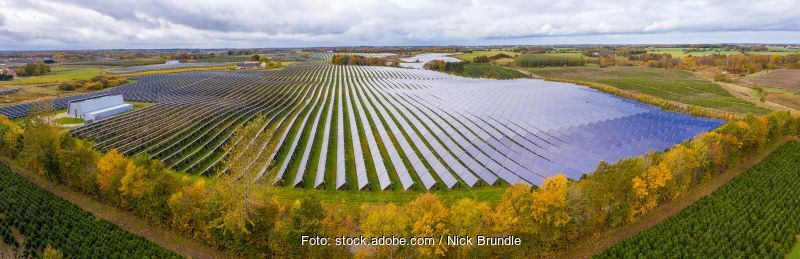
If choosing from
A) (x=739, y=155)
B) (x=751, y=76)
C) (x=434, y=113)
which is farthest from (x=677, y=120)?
(x=751, y=76)

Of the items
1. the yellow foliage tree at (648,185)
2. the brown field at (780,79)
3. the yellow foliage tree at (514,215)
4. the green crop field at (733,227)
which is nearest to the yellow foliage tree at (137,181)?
the yellow foliage tree at (514,215)

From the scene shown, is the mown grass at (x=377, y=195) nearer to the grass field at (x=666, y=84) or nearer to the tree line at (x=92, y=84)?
the grass field at (x=666, y=84)

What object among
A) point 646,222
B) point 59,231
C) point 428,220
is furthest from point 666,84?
point 59,231

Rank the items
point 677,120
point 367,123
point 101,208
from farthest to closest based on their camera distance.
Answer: point 367,123 → point 677,120 → point 101,208

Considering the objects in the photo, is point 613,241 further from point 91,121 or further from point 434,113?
point 91,121

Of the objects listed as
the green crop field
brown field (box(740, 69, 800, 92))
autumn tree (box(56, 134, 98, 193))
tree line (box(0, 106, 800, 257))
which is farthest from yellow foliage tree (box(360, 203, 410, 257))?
brown field (box(740, 69, 800, 92))

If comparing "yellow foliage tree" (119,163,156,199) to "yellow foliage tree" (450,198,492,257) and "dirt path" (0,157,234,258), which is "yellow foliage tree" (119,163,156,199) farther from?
"yellow foliage tree" (450,198,492,257)
